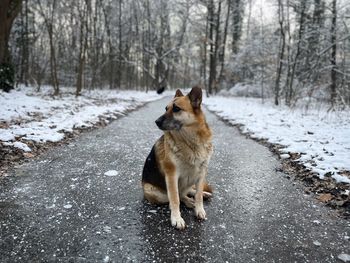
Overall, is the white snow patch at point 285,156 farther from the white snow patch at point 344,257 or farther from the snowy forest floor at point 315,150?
the white snow patch at point 344,257

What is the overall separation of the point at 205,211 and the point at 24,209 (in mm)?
2319

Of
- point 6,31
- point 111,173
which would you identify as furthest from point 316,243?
point 6,31

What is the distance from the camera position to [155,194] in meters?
3.85

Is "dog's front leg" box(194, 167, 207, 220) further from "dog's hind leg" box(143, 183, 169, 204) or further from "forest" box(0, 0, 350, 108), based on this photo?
"forest" box(0, 0, 350, 108)

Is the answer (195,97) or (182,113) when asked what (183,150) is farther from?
(195,97)

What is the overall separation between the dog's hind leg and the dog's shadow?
92 mm

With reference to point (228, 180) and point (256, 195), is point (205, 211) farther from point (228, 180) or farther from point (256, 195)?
point (228, 180)

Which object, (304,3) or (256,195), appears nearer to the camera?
(256,195)

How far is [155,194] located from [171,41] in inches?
1623

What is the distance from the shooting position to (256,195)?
14.9ft

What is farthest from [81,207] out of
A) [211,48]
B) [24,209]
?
[211,48]

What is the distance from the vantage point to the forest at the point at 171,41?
1883 centimetres

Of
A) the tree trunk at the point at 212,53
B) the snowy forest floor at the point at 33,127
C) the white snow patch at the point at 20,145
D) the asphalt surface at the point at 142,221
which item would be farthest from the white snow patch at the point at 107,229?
the tree trunk at the point at 212,53

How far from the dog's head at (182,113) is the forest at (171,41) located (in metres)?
13.2
